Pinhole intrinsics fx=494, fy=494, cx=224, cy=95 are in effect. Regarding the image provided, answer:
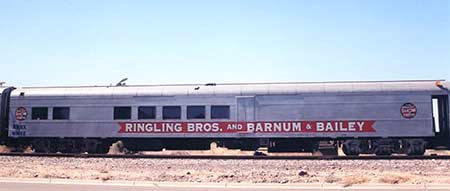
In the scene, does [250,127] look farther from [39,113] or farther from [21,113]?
[21,113]

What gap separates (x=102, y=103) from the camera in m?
21.5

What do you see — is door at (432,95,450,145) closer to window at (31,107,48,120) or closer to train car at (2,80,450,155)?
train car at (2,80,450,155)

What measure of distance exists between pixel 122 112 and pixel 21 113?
4.91 metres

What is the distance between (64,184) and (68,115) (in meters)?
11.4

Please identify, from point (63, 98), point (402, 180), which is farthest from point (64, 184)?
point (63, 98)

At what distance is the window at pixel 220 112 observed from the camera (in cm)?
2050

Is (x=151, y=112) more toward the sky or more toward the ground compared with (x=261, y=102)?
more toward the ground

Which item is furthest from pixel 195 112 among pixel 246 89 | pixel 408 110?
pixel 408 110

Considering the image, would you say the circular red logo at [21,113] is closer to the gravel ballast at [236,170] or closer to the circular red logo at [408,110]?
the gravel ballast at [236,170]

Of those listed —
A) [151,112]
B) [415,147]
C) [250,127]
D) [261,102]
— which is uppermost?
[261,102]

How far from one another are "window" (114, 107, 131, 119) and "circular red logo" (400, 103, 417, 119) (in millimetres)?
11281

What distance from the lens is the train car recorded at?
64.0 feet

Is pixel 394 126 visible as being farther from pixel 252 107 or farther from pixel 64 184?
pixel 64 184

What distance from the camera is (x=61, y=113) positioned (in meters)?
22.0
